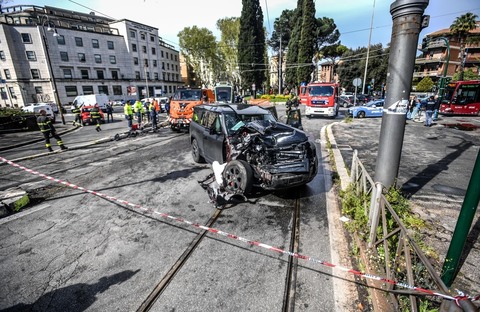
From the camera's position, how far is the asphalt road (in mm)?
2699

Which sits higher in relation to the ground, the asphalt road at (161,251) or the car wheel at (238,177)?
the car wheel at (238,177)

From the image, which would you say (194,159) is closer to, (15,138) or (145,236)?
(145,236)

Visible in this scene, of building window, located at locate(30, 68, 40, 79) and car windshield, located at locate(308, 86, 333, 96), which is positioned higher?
building window, located at locate(30, 68, 40, 79)

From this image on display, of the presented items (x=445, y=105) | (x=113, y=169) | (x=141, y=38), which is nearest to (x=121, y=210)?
(x=113, y=169)

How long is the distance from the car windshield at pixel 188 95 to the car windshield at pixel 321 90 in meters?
8.97

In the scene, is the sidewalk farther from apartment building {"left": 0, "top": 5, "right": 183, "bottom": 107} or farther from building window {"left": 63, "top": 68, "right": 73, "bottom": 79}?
building window {"left": 63, "top": 68, "right": 73, "bottom": 79}

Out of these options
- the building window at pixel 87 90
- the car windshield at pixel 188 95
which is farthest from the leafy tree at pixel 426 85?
the building window at pixel 87 90

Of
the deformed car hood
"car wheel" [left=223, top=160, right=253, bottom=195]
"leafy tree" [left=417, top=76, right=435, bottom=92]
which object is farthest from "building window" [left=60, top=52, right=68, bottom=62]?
"leafy tree" [left=417, top=76, right=435, bottom=92]

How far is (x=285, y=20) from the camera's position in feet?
177

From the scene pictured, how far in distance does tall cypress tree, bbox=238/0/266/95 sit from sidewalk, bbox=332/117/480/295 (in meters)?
35.3

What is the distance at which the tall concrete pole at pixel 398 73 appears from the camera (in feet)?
11.3

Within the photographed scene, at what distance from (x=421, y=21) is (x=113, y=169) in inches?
331

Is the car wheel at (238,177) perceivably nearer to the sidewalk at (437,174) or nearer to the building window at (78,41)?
the sidewalk at (437,174)

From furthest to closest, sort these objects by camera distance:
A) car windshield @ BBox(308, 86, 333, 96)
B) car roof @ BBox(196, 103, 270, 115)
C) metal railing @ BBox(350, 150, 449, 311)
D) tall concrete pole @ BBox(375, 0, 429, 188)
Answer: car windshield @ BBox(308, 86, 333, 96) < car roof @ BBox(196, 103, 270, 115) < tall concrete pole @ BBox(375, 0, 429, 188) < metal railing @ BBox(350, 150, 449, 311)
